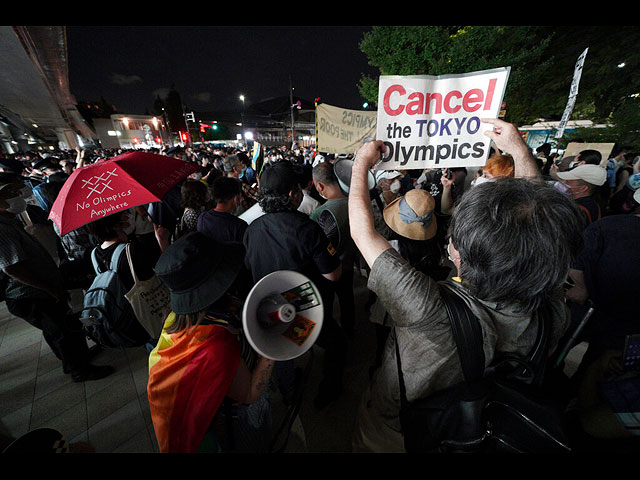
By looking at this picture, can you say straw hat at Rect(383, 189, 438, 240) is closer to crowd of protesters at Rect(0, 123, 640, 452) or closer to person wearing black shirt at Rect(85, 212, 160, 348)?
crowd of protesters at Rect(0, 123, 640, 452)

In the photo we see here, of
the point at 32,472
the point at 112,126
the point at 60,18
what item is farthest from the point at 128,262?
the point at 112,126

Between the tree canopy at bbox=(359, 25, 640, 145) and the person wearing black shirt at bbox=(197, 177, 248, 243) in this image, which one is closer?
the person wearing black shirt at bbox=(197, 177, 248, 243)

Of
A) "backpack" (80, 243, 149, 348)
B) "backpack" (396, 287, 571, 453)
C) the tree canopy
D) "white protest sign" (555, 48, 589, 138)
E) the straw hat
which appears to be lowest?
"backpack" (80, 243, 149, 348)

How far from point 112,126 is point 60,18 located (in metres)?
80.3

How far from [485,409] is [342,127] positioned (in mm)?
5939

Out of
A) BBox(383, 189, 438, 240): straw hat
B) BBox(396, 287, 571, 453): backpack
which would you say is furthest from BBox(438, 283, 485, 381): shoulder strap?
BBox(383, 189, 438, 240): straw hat

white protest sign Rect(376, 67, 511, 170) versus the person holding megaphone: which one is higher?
white protest sign Rect(376, 67, 511, 170)

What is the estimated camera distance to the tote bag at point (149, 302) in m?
1.98

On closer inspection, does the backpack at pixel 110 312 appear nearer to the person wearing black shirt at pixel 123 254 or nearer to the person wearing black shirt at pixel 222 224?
the person wearing black shirt at pixel 123 254

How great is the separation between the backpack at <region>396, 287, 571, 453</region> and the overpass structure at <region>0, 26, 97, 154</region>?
20.6m

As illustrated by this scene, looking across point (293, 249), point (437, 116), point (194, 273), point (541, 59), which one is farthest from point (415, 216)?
point (541, 59)

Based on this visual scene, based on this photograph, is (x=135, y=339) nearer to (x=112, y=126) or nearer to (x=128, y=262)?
(x=128, y=262)

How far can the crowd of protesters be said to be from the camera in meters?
0.94

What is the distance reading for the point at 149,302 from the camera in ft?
6.72
